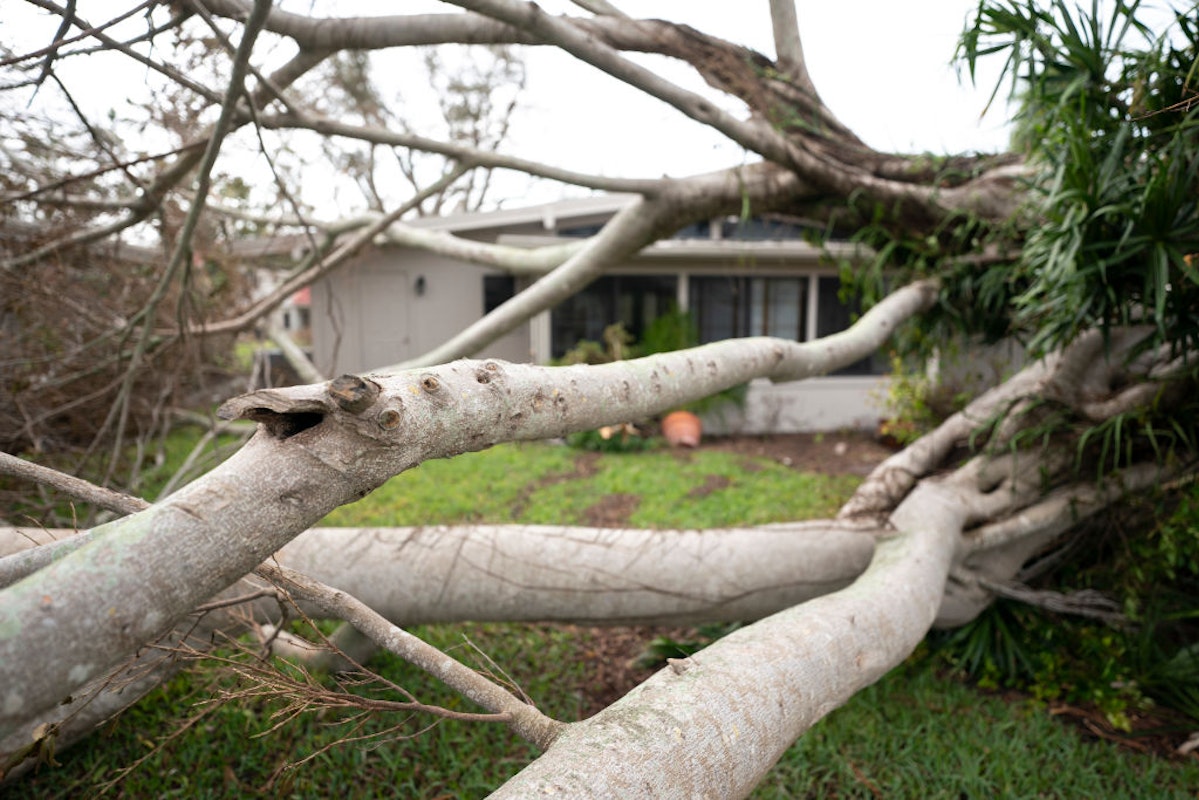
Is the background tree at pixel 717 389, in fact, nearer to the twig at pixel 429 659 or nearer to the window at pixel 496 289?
the twig at pixel 429 659

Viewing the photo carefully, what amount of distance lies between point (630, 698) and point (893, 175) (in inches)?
178

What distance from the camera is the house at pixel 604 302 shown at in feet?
33.0

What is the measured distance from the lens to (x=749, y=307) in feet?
35.2

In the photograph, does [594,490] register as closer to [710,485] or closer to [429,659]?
[710,485]

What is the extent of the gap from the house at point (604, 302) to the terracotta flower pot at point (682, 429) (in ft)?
3.74

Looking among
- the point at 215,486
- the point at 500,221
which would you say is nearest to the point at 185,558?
the point at 215,486

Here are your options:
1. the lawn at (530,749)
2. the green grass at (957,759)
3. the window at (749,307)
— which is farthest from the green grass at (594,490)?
the window at (749,307)

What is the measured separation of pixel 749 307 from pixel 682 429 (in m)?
2.90

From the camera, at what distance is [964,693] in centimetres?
354

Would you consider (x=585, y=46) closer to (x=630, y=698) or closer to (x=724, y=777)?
(x=630, y=698)

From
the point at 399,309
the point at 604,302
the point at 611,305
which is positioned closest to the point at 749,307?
the point at 611,305

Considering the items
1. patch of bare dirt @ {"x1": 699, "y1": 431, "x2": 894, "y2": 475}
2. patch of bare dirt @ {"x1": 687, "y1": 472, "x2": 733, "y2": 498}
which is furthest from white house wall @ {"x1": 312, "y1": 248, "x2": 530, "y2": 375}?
patch of bare dirt @ {"x1": 687, "y1": 472, "x2": 733, "y2": 498}

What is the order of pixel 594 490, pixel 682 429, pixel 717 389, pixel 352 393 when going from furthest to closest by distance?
1. pixel 682 429
2. pixel 594 490
3. pixel 717 389
4. pixel 352 393

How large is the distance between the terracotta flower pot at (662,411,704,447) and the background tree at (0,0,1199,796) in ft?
13.2
